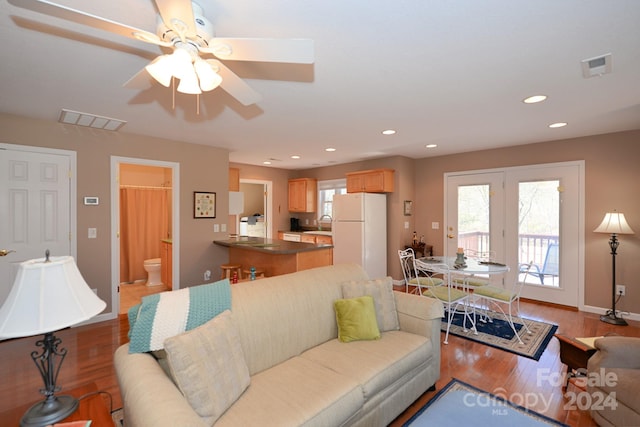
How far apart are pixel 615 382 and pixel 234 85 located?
2937mm

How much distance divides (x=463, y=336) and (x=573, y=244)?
2334 mm

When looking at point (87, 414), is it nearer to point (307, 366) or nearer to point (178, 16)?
point (307, 366)

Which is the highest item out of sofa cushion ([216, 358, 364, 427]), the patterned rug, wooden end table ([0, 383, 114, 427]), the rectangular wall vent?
the rectangular wall vent

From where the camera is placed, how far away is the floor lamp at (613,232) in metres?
3.59

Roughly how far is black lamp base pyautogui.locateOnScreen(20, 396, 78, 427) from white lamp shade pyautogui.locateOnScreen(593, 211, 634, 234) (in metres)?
5.22

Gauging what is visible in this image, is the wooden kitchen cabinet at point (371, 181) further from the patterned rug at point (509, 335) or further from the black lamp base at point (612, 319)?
the black lamp base at point (612, 319)

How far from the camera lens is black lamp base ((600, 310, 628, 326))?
3632 millimetres

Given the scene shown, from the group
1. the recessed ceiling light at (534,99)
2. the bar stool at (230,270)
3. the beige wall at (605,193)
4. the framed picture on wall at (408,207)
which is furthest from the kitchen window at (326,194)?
the recessed ceiling light at (534,99)

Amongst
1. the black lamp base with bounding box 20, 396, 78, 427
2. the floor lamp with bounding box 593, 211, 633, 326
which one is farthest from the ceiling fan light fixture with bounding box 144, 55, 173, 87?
the floor lamp with bounding box 593, 211, 633, 326

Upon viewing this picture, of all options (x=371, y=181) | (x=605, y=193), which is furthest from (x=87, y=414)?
(x=605, y=193)

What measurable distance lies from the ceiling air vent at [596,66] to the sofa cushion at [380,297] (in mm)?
2132

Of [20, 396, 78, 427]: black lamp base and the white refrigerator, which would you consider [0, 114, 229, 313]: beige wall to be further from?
[20, 396, 78, 427]: black lamp base

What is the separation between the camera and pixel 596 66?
205cm

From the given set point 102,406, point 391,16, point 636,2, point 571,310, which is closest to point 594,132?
point 571,310
